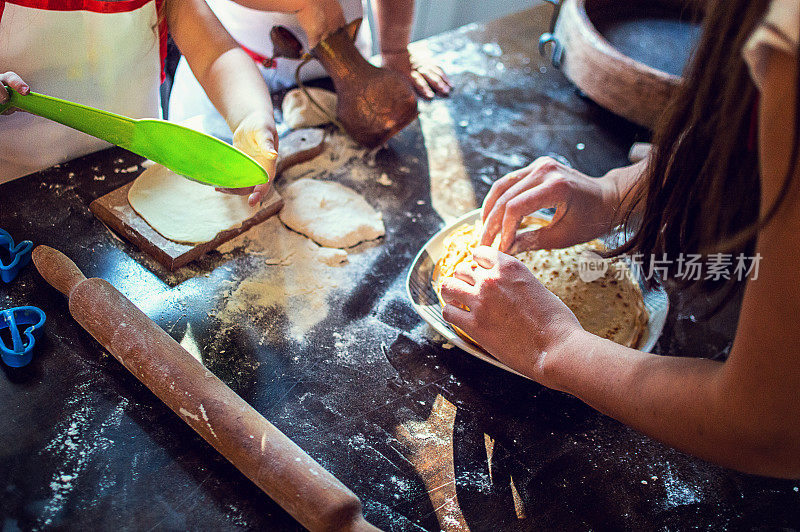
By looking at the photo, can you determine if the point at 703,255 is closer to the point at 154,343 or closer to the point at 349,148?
the point at 154,343

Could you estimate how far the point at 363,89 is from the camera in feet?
4.85

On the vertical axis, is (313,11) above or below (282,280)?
above

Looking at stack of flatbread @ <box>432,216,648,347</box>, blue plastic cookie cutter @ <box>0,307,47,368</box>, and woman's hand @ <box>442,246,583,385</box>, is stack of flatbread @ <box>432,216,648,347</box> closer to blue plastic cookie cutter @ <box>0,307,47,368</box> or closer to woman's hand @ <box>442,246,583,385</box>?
woman's hand @ <box>442,246,583,385</box>

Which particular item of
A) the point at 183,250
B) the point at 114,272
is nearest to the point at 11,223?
the point at 114,272

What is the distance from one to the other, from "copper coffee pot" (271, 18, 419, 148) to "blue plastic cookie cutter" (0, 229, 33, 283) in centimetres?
78

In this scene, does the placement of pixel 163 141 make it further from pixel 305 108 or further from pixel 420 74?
pixel 420 74

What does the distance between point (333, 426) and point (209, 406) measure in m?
0.22

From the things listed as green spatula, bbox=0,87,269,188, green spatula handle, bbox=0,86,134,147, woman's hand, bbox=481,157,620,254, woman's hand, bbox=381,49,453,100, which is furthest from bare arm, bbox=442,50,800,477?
woman's hand, bbox=381,49,453,100

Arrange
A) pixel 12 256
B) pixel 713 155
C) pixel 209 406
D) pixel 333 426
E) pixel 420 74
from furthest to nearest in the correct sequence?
pixel 420 74, pixel 12 256, pixel 333 426, pixel 209 406, pixel 713 155

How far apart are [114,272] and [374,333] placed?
1.84 ft

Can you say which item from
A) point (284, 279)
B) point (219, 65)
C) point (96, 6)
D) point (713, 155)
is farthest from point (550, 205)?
point (96, 6)

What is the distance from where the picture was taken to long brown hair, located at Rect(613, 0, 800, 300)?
625 mm

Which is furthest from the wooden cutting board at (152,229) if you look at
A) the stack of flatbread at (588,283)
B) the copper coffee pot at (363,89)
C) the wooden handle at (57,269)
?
the stack of flatbread at (588,283)

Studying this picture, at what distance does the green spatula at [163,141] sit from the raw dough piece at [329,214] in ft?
0.91
